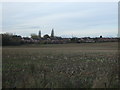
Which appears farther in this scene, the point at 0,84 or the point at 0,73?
the point at 0,73

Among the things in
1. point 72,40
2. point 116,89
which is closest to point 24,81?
point 116,89

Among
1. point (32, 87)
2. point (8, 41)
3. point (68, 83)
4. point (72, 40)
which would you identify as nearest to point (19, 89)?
point (32, 87)

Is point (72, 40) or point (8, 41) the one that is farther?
point (72, 40)

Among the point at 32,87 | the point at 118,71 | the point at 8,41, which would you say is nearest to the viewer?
the point at 32,87

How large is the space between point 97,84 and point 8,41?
46.0m

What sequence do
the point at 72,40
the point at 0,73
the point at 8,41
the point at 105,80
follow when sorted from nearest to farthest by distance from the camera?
the point at 105,80 → the point at 0,73 → the point at 8,41 → the point at 72,40

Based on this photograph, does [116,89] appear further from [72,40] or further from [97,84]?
[72,40]

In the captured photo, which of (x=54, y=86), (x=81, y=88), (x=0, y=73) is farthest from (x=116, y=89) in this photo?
(x=0, y=73)

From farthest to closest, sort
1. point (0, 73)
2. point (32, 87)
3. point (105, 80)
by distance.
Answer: point (0, 73) < point (105, 80) < point (32, 87)

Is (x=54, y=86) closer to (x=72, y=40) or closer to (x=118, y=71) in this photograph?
(x=118, y=71)

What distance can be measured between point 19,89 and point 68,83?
1518 mm

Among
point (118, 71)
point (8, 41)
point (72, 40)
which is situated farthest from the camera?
point (72, 40)

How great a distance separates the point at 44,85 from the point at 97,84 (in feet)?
4.88

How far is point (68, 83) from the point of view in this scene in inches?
282
